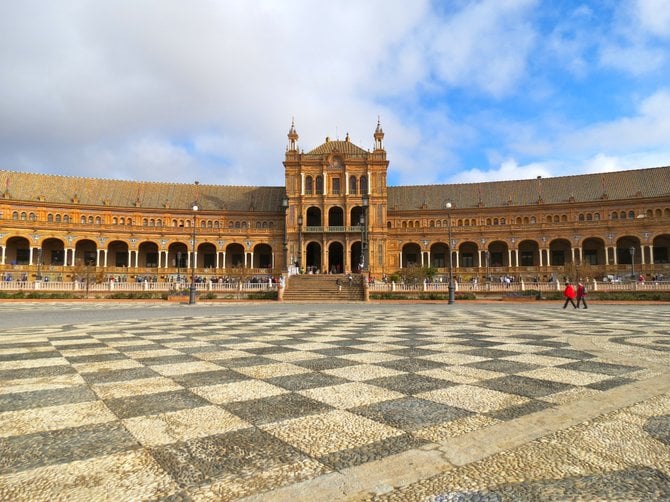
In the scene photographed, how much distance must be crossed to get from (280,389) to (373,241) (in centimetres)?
5494

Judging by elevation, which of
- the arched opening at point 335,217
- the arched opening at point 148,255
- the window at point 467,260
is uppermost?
the arched opening at point 335,217

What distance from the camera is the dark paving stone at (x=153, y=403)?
4.06 metres

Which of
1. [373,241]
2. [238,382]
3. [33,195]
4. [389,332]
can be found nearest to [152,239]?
[33,195]

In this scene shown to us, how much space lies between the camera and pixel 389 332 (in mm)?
10977

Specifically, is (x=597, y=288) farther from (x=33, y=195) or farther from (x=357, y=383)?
(x=33, y=195)

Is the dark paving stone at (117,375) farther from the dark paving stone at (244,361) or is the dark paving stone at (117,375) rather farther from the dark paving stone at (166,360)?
the dark paving stone at (244,361)

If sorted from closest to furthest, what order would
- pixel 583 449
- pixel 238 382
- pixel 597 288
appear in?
1. pixel 583 449
2. pixel 238 382
3. pixel 597 288

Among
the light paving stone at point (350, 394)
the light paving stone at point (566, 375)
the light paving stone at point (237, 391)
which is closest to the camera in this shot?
the light paving stone at point (350, 394)

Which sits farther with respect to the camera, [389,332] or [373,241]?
[373,241]

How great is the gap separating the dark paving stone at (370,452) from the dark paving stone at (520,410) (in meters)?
1.03

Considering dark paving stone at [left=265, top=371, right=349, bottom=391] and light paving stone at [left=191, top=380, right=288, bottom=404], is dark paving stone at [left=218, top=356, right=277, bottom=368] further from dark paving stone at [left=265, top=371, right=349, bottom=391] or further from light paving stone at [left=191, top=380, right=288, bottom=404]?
light paving stone at [left=191, top=380, right=288, bottom=404]

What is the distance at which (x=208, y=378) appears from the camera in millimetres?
5465

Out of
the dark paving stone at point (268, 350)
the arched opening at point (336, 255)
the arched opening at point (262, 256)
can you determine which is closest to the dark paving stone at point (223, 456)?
the dark paving stone at point (268, 350)

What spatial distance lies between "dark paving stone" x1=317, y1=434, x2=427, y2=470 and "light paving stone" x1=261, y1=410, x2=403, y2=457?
0.07 meters
